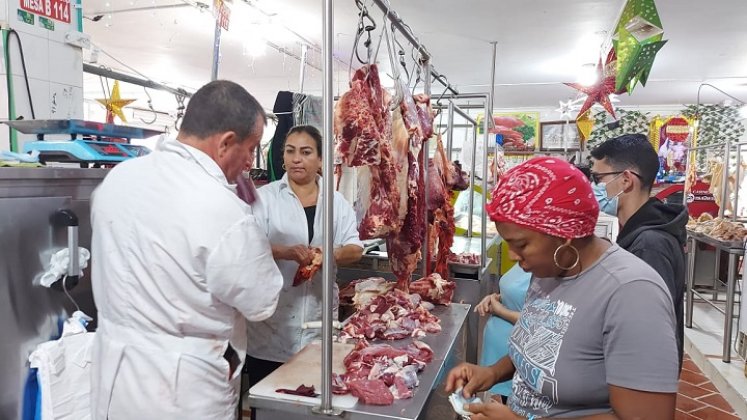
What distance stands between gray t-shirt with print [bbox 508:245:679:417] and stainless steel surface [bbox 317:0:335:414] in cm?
60

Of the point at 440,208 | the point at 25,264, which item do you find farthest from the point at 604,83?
the point at 25,264

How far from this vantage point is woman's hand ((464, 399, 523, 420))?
4.88ft

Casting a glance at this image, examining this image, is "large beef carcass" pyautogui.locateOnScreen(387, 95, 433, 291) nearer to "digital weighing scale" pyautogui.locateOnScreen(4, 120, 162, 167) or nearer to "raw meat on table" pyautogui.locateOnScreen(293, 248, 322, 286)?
"raw meat on table" pyautogui.locateOnScreen(293, 248, 322, 286)

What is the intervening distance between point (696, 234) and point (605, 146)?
15.6 ft

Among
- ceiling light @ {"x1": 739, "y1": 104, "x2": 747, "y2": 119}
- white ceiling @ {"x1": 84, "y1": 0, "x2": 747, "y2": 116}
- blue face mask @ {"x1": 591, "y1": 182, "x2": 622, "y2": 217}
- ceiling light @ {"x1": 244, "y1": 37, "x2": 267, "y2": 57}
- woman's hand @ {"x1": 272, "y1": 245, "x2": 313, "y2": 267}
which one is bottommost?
woman's hand @ {"x1": 272, "y1": 245, "x2": 313, "y2": 267}

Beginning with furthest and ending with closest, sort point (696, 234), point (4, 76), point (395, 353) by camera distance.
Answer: point (696, 234) < point (4, 76) < point (395, 353)

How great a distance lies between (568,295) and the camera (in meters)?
1.47

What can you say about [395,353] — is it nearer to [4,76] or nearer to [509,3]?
[4,76]

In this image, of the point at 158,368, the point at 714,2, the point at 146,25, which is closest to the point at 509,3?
the point at 714,2

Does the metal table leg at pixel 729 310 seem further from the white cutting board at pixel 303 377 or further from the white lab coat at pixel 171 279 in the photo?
the white lab coat at pixel 171 279

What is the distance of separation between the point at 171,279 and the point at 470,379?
3.50ft

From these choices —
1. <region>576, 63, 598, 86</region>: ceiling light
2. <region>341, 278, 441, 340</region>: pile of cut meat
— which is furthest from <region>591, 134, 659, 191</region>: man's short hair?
<region>576, 63, 598, 86</region>: ceiling light

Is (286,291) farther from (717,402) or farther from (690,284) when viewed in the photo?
(690,284)

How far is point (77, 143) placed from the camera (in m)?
2.13
